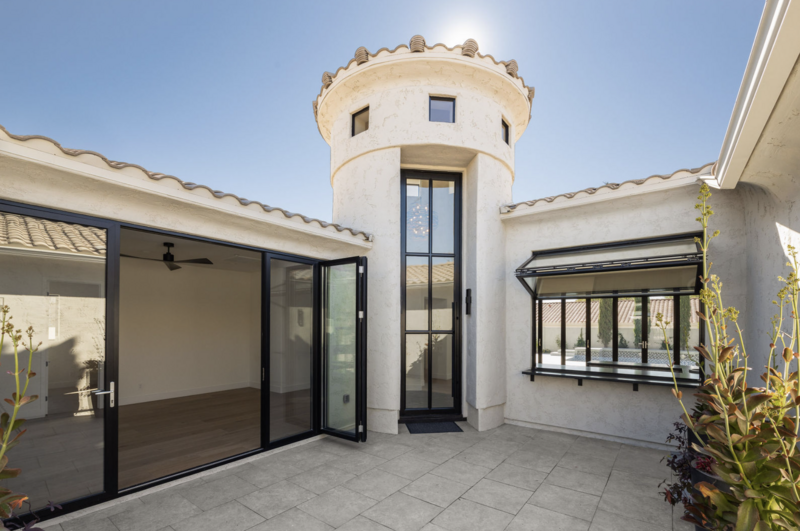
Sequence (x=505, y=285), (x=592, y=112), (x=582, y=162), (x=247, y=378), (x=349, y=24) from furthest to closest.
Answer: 1. (x=582, y=162)
2. (x=592, y=112)
3. (x=247, y=378)
4. (x=349, y=24)
5. (x=505, y=285)

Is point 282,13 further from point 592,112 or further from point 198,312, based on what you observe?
point 592,112

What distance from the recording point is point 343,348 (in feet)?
20.8

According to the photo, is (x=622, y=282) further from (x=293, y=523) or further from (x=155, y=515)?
(x=155, y=515)

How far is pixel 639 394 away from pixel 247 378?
33.4 feet

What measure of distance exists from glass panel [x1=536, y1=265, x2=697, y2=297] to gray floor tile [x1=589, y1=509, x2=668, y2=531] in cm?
338

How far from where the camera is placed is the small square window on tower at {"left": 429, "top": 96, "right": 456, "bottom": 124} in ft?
23.5

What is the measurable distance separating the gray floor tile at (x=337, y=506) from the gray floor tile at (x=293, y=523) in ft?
0.23

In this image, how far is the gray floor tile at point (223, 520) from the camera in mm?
3652

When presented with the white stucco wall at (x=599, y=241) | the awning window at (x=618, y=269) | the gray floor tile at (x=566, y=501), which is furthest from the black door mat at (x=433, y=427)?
the awning window at (x=618, y=269)

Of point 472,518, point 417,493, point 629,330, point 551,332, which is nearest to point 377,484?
point 417,493

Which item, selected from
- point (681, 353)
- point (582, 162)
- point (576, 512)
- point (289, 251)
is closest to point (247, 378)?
point (289, 251)

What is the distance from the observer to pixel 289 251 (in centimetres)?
607

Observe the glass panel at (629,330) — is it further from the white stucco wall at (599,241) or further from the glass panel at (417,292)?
the glass panel at (417,292)

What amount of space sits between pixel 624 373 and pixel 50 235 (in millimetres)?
7836
